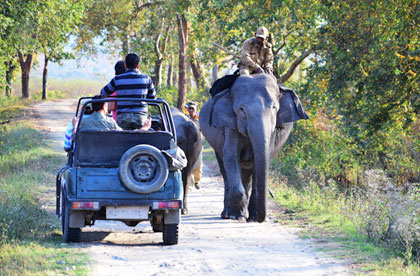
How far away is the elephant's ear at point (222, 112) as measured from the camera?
39.3 feet

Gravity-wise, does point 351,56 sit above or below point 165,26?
below

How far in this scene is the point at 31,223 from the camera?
9664mm

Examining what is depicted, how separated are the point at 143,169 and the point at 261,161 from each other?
2.67 meters

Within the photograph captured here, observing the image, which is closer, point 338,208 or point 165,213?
point 165,213

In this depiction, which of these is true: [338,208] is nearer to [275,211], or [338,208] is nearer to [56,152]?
[275,211]

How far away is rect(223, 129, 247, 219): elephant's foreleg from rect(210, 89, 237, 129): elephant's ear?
0.51 ft

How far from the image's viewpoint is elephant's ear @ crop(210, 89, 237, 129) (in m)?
12.0

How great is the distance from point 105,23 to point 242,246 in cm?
2781

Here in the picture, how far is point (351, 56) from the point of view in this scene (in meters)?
16.0

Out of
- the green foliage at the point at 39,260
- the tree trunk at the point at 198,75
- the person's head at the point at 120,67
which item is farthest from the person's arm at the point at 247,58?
the tree trunk at the point at 198,75

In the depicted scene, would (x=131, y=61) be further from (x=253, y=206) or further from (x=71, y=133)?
(x=253, y=206)

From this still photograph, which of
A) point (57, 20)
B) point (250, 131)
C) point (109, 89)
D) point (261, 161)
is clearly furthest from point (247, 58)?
point (57, 20)

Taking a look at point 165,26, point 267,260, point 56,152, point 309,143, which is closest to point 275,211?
point 267,260

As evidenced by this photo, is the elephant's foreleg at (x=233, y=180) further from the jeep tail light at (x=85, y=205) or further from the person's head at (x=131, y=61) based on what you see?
the jeep tail light at (x=85, y=205)
